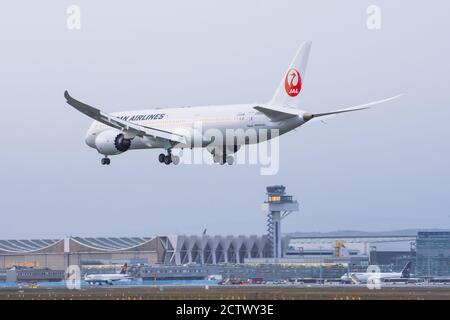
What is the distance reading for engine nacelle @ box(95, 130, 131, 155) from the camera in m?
110

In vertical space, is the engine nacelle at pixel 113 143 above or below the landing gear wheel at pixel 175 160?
above

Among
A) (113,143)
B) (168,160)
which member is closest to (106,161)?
(113,143)

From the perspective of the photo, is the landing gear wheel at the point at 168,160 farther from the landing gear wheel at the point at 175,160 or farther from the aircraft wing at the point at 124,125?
the aircraft wing at the point at 124,125

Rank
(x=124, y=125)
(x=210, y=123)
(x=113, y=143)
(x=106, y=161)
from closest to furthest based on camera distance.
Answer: (x=210, y=123) → (x=124, y=125) → (x=113, y=143) → (x=106, y=161)

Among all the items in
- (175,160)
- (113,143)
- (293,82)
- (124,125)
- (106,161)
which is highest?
(293,82)

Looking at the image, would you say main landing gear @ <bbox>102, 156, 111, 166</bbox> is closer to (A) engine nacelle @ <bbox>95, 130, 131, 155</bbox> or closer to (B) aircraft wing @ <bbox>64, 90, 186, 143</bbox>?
(A) engine nacelle @ <bbox>95, 130, 131, 155</bbox>

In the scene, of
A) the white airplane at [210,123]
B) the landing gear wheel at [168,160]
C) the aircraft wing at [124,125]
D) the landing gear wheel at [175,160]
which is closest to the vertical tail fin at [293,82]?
the white airplane at [210,123]

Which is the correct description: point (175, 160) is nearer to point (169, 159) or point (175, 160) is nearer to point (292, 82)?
point (169, 159)

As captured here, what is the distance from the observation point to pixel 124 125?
359ft

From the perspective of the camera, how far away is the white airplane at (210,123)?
103 meters

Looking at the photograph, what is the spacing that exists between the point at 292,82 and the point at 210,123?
8787 mm

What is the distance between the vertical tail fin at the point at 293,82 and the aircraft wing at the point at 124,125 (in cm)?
1006
